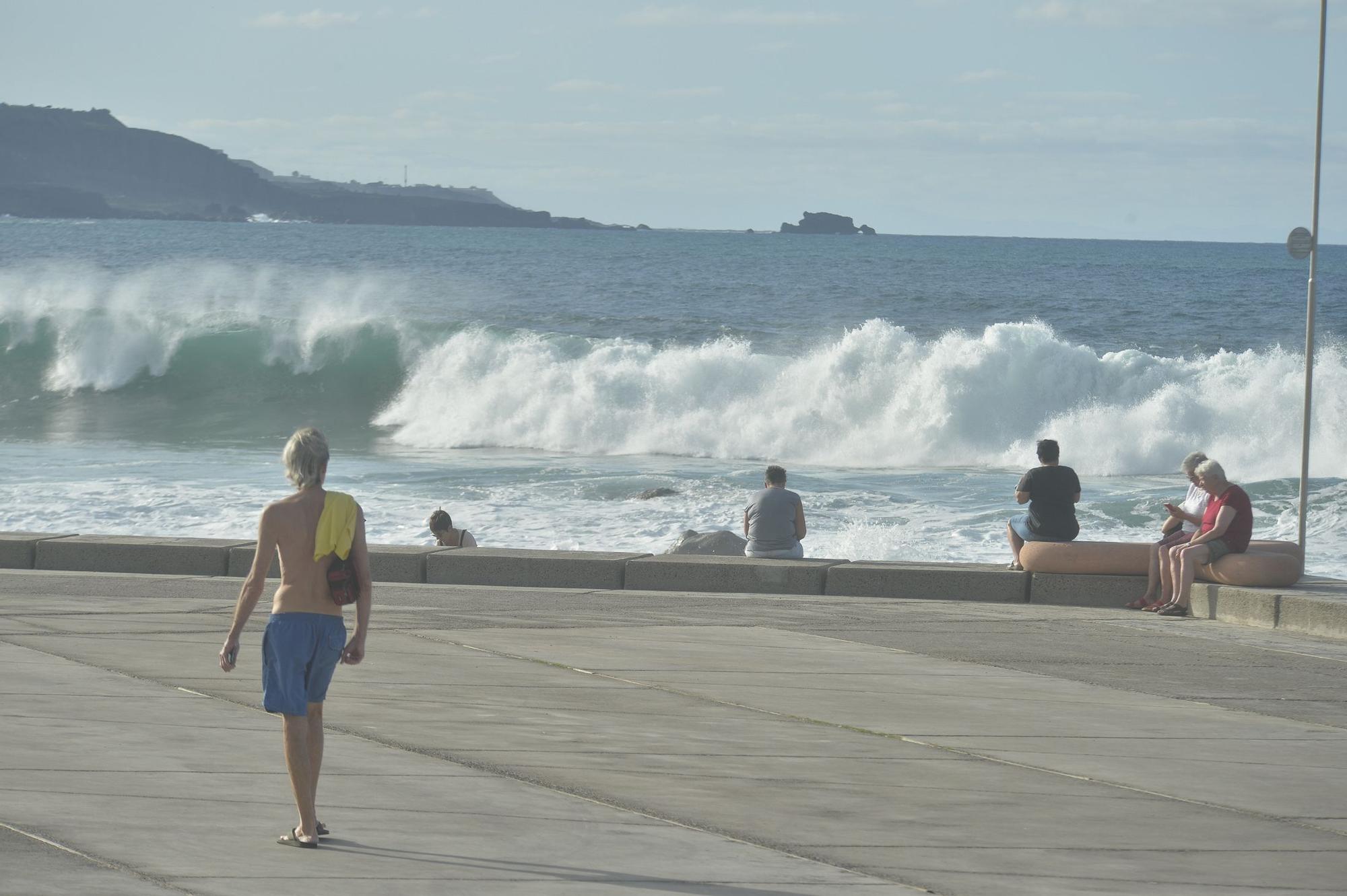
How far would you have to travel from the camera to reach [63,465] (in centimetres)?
2353

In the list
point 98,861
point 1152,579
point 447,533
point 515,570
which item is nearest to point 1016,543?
point 1152,579

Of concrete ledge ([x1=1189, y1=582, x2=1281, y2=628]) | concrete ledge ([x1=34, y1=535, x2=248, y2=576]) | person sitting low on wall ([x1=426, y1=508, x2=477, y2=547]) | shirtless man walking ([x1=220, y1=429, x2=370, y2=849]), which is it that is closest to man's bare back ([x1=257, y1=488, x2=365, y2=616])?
shirtless man walking ([x1=220, y1=429, x2=370, y2=849])

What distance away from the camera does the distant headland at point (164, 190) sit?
17488 cm

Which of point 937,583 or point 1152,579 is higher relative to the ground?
point 1152,579

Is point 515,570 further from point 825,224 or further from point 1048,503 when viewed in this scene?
point 825,224

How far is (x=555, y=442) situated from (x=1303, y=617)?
19.0 metres

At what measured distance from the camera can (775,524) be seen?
43.1 feet

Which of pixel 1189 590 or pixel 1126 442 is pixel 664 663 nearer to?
pixel 1189 590

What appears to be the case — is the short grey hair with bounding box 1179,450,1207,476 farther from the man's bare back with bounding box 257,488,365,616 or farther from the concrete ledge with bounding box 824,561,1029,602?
the man's bare back with bounding box 257,488,365,616

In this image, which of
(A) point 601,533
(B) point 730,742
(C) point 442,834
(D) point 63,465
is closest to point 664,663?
(B) point 730,742

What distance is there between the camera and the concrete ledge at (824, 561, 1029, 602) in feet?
40.3

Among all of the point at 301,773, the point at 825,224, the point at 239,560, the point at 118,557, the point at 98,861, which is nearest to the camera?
the point at 98,861

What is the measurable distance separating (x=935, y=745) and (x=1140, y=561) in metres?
5.50

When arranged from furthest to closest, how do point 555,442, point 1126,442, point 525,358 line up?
1. point 525,358
2. point 555,442
3. point 1126,442
